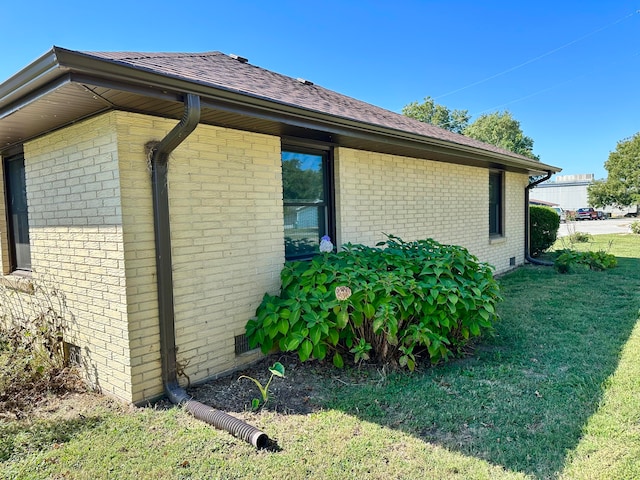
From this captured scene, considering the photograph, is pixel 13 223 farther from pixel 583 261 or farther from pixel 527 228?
pixel 583 261

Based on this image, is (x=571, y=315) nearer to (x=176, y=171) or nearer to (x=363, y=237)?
(x=363, y=237)

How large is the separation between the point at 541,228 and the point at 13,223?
486 inches

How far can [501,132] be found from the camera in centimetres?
3788

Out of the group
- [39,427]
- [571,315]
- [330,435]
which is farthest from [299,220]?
[571,315]

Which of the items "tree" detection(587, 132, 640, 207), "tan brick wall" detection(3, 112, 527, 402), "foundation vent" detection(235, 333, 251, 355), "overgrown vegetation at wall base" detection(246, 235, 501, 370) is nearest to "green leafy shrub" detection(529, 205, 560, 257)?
"overgrown vegetation at wall base" detection(246, 235, 501, 370)

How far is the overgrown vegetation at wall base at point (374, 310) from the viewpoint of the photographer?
3.67m

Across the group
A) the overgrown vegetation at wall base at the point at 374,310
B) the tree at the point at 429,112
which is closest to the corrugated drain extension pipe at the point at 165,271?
the overgrown vegetation at wall base at the point at 374,310

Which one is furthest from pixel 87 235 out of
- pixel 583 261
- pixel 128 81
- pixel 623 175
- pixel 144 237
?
pixel 623 175

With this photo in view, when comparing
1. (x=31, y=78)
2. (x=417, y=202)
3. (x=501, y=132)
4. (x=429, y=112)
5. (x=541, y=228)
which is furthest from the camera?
(x=501, y=132)

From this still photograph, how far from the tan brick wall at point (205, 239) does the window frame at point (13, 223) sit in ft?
8.26

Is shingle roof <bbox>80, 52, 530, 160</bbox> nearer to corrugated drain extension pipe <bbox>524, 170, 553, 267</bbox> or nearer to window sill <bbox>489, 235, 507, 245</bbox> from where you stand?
window sill <bbox>489, 235, 507, 245</bbox>

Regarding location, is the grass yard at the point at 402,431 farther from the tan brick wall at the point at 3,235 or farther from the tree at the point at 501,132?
the tree at the point at 501,132

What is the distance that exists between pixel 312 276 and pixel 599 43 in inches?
757

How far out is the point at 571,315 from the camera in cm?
566
